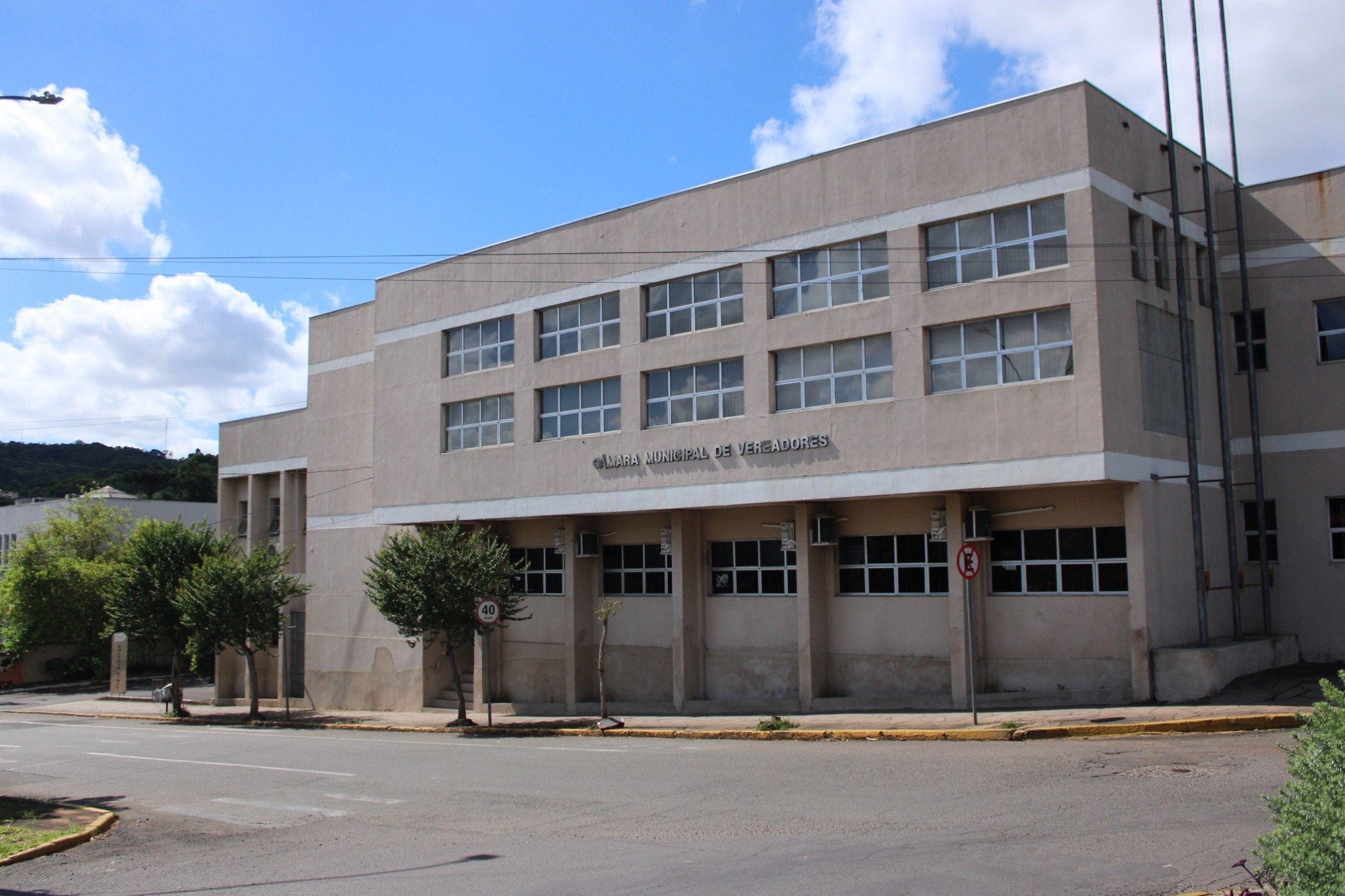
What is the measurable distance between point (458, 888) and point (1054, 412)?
43.8 feet

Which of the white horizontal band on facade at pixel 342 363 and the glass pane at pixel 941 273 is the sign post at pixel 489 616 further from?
the white horizontal band on facade at pixel 342 363

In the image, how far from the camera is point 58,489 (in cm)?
9588

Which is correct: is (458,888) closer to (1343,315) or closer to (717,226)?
(717,226)

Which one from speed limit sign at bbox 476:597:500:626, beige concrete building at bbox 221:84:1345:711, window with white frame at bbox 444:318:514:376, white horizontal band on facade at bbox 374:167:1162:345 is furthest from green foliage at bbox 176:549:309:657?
speed limit sign at bbox 476:597:500:626

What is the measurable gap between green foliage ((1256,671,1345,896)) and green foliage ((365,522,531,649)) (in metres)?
20.2

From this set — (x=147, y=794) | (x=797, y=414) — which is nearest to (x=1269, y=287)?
(x=797, y=414)

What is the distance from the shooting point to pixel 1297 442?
2075 centimetres

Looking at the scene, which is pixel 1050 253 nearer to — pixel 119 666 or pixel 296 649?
pixel 296 649

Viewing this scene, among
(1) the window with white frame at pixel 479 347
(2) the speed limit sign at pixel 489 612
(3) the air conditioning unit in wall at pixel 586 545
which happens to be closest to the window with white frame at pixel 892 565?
(3) the air conditioning unit in wall at pixel 586 545

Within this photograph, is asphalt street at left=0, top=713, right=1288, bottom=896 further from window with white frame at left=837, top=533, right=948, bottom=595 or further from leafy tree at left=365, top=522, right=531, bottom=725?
leafy tree at left=365, top=522, right=531, bottom=725

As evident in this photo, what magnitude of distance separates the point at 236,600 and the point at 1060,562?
22.4 m

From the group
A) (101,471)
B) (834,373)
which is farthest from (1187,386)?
(101,471)

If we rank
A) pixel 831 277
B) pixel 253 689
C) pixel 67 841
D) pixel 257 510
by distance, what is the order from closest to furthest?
pixel 67 841, pixel 831 277, pixel 253 689, pixel 257 510

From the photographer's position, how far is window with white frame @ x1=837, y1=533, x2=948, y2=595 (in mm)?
21578
